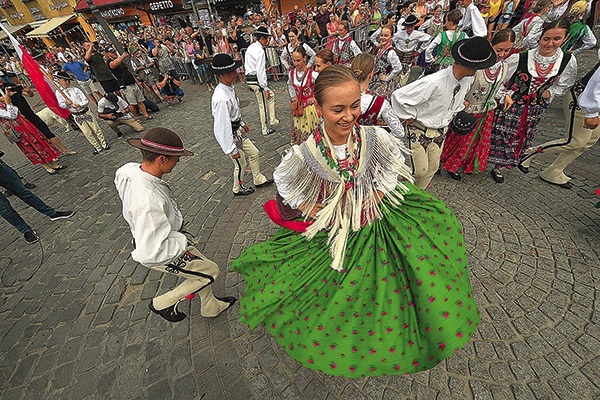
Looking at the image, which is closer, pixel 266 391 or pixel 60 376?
pixel 266 391

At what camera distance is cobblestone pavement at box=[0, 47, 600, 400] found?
2443mm

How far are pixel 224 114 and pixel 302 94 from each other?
1783 mm

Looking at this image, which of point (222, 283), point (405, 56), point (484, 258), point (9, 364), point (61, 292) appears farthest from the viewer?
point (405, 56)

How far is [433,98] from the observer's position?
346 centimetres

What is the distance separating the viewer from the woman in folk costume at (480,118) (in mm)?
3768

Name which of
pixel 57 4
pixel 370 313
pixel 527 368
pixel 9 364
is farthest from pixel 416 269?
pixel 57 4

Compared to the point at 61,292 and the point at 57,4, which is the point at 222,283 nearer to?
the point at 61,292

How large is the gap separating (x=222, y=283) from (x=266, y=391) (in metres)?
1.43

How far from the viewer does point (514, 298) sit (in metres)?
2.89

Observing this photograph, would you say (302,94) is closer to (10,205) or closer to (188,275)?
(188,275)

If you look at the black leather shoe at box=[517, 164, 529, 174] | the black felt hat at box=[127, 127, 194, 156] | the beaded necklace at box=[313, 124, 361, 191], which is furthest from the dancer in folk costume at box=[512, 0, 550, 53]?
the black felt hat at box=[127, 127, 194, 156]

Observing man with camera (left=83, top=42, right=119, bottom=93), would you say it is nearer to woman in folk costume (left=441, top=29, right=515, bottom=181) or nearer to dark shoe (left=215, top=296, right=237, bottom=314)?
dark shoe (left=215, top=296, right=237, bottom=314)

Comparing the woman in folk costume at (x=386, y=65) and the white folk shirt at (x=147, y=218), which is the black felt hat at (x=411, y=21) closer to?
the woman in folk costume at (x=386, y=65)

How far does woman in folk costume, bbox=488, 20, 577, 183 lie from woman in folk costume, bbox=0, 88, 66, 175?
9424 millimetres
